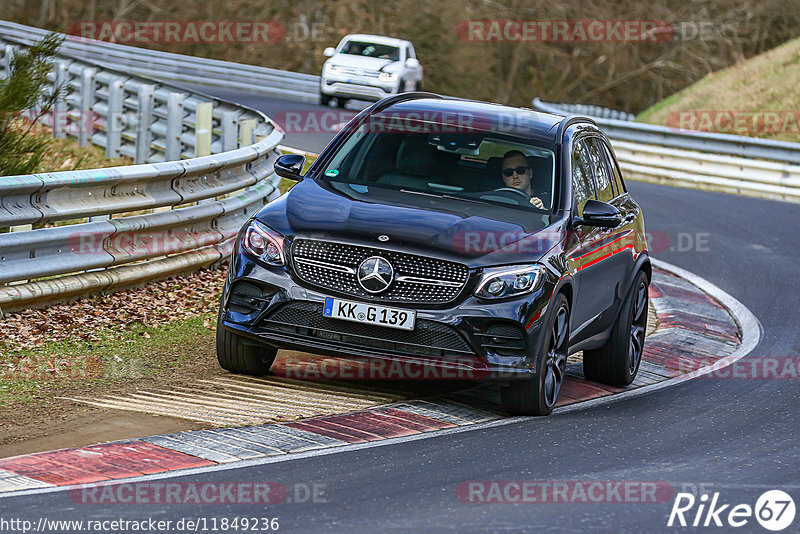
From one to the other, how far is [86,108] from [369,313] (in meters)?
13.4

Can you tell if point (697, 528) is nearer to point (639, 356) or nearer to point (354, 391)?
point (354, 391)

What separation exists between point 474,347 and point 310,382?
50.0 inches

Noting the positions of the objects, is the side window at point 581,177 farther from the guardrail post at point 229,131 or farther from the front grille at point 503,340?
the guardrail post at point 229,131

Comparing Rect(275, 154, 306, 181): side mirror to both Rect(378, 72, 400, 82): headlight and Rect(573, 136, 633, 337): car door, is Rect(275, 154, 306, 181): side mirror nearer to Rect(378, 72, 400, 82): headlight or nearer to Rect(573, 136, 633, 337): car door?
Rect(573, 136, 633, 337): car door

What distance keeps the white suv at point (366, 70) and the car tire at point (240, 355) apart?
23.0 meters

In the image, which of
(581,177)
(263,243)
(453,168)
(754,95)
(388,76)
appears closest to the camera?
(263,243)

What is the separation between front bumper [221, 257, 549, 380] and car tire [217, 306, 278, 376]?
0.45m

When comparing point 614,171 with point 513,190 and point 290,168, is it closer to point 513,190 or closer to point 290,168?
point 513,190

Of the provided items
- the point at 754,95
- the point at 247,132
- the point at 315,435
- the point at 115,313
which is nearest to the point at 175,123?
the point at 247,132

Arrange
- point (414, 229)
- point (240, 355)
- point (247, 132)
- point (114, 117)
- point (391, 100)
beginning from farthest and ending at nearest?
point (114, 117) < point (247, 132) < point (391, 100) < point (240, 355) < point (414, 229)

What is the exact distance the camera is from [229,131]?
16984 millimetres

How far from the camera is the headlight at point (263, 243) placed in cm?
769

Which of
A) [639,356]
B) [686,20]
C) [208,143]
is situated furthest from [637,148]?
[686,20]

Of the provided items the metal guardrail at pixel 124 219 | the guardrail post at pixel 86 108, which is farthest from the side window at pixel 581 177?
the guardrail post at pixel 86 108
